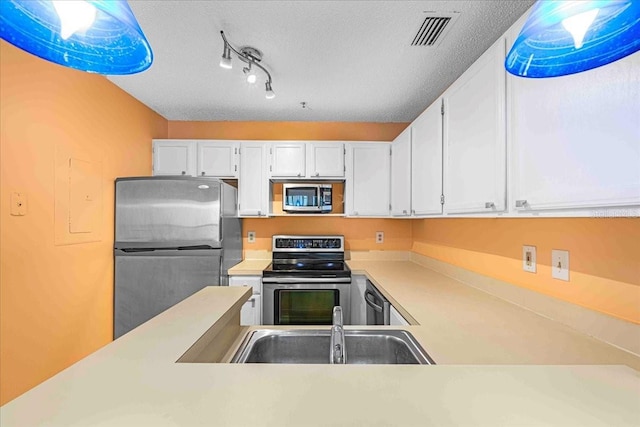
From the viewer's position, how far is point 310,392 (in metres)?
0.64

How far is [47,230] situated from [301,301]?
6.09 ft

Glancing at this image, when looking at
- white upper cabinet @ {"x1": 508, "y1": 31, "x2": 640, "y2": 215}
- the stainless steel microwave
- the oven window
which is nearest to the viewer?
white upper cabinet @ {"x1": 508, "y1": 31, "x2": 640, "y2": 215}

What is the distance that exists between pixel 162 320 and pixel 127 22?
932mm

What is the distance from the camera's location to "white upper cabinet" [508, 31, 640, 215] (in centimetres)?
76

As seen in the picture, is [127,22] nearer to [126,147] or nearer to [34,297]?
[34,297]

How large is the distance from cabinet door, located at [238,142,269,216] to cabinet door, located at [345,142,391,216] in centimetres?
87

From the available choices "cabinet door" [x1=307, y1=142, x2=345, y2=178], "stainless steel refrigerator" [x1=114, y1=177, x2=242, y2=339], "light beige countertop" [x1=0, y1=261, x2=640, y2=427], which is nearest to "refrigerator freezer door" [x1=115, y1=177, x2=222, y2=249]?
"stainless steel refrigerator" [x1=114, y1=177, x2=242, y2=339]

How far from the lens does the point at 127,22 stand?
57 cm

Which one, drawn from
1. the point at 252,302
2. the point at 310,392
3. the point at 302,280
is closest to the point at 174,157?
the point at 252,302

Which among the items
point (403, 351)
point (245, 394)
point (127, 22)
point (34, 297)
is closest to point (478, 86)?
point (403, 351)

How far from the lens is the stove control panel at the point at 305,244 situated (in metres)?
3.15

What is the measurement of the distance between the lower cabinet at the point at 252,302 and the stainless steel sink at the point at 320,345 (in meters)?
1.48

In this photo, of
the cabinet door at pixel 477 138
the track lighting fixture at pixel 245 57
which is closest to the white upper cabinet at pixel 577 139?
the cabinet door at pixel 477 138

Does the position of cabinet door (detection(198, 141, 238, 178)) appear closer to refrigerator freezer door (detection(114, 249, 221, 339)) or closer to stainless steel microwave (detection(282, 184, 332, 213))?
stainless steel microwave (detection(282, 184, 332, 213))
